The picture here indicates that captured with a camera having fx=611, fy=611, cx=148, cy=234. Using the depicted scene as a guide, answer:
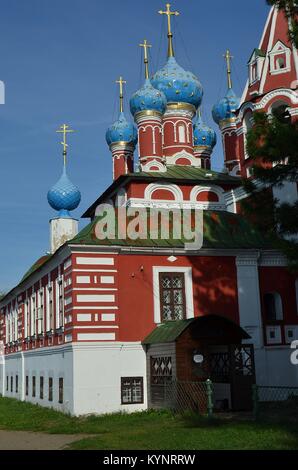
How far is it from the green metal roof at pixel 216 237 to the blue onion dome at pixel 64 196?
1186 cm

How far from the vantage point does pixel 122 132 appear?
95.1 feet

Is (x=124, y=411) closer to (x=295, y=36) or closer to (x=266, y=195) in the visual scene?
(x=266, y=195)

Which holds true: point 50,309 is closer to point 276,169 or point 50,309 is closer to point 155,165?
point 155,165

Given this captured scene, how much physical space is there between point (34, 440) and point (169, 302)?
6111 millimetres

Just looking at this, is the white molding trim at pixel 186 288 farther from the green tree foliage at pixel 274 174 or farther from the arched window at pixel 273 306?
the green tree foliage at pixel 274 174

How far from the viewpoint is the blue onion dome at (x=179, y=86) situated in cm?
2564

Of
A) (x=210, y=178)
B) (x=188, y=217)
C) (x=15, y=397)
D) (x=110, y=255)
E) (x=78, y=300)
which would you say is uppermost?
(x=210, y=178)

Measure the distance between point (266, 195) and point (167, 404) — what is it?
5699mm

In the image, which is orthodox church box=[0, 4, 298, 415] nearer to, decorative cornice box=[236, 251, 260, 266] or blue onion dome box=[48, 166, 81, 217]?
decorative cornice box=[236, 251, 260, 266]
